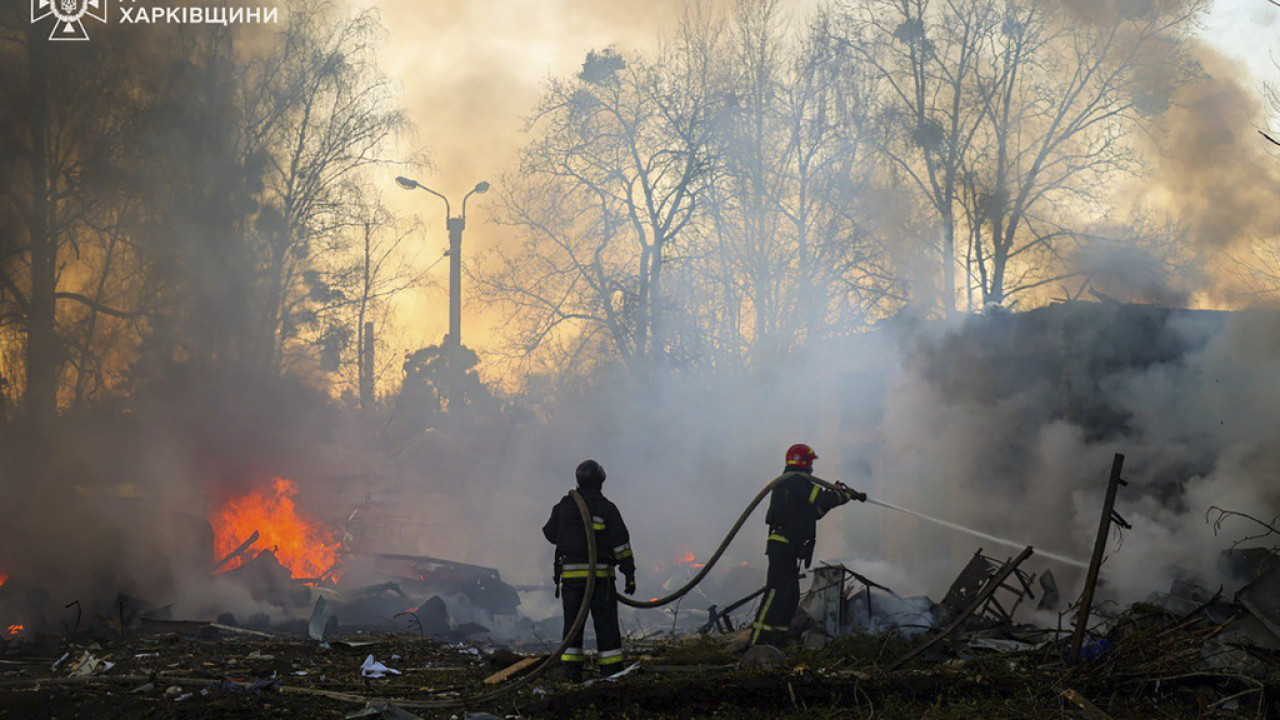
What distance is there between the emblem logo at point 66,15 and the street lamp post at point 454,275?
7.95m

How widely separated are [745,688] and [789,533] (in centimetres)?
279

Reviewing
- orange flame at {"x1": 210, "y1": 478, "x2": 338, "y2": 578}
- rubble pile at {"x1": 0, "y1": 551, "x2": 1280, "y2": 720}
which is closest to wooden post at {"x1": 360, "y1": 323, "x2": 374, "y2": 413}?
orange flame at {"x1": 210, "y1": 478, "x2": 338, "y2": 578}

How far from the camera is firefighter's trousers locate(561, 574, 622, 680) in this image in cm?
759

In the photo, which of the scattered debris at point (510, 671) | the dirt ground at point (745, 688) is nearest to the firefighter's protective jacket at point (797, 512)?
the dirt ground at point (745, 688)

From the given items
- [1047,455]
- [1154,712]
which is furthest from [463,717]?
[1047,455]

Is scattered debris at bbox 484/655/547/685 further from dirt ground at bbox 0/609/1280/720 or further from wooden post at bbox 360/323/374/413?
wooden post at bbox 360/323/374/413

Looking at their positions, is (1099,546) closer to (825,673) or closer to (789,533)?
(825,673)

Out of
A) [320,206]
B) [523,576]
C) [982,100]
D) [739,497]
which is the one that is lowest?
[523,576]

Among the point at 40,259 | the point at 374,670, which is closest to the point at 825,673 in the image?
the point at 374,670

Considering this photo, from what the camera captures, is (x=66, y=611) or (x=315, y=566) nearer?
(x=66, y=611)

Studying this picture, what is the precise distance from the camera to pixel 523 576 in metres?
19.7

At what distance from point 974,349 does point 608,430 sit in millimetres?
10653

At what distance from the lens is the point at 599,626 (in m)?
7.85

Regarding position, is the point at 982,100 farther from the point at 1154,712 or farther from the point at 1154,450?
the point at 1154,712
